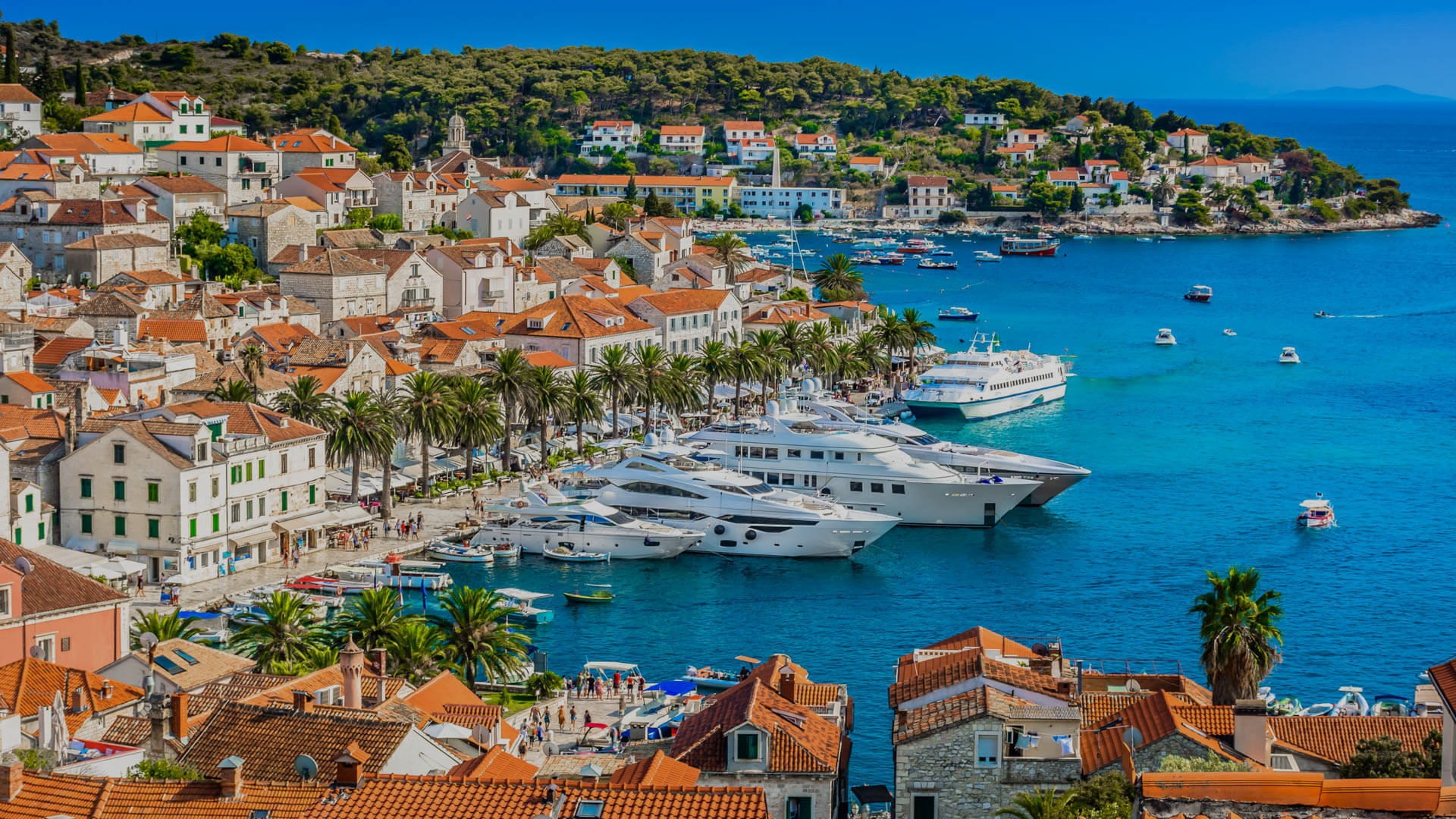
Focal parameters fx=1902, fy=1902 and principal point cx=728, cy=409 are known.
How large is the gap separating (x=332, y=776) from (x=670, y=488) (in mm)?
43385

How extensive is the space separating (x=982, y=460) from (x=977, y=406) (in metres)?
23.8

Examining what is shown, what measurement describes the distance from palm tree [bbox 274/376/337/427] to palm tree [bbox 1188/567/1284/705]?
34768 mm

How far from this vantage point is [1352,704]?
42.0 m

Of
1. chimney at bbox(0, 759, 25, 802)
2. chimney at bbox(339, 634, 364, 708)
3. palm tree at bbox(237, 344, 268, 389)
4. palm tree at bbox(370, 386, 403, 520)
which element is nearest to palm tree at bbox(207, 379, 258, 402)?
palm tree at bbox(237, 344, 268, 389)

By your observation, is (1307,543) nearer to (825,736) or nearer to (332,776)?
(825,736)

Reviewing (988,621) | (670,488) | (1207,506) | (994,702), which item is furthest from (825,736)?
(1207,506)

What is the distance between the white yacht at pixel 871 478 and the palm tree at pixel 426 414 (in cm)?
998

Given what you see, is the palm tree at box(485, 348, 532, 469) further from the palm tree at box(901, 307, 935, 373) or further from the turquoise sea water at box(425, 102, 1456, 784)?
the palm tree at box(901, 307, 935, 373)

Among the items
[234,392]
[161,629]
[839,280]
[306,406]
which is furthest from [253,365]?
[839,280]

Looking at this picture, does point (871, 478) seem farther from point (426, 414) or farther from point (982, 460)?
point (426, 414)

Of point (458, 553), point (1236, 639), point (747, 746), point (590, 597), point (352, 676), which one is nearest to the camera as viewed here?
point (747, 746)

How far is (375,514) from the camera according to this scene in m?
64.7

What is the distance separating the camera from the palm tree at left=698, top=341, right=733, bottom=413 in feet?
281

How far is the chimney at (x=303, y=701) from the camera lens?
27.0 m
